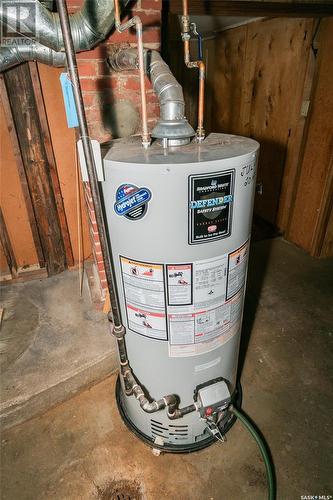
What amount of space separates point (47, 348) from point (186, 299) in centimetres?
124

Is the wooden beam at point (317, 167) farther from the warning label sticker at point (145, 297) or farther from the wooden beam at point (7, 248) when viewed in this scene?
the wooden beam at point (7, 248)

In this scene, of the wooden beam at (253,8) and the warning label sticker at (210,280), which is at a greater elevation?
the wooden beam at (253,8)

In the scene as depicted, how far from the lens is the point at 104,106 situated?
1651mm

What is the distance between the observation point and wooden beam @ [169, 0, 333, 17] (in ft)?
6.52

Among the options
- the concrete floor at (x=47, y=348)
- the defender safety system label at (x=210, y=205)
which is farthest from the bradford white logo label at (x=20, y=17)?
the concrete floor at (x=47, y=348)

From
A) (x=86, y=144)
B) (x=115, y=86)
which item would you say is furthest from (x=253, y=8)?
(x=86, y=144)

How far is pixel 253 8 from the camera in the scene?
212 cm

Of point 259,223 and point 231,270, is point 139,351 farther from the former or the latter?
point 259,223

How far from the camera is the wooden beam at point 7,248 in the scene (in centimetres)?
244

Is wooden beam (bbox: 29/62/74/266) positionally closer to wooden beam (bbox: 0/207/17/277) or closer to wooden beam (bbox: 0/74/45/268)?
wooden beam (bbox: 0/74/45/268)

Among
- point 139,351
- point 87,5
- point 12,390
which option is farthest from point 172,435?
point 87,5

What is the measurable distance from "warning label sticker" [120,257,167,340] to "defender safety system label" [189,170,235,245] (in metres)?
0.18

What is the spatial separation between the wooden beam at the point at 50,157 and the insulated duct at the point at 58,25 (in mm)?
564

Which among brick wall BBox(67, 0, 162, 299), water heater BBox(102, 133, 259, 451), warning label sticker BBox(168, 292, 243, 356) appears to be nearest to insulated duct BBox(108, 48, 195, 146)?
water heater BBox(102, 133, 259, 451)
